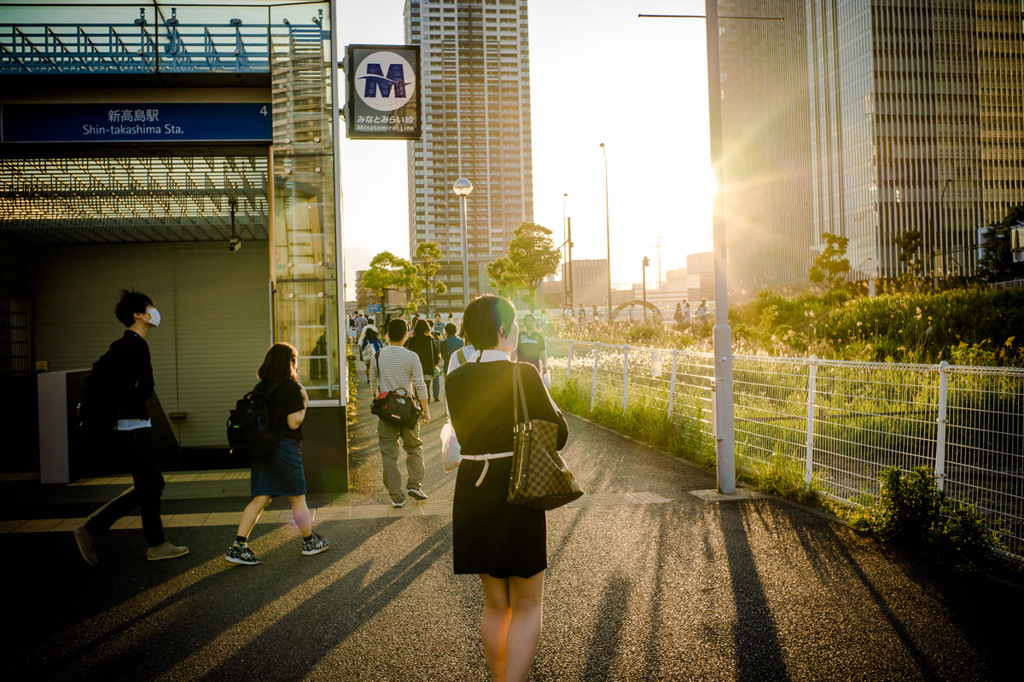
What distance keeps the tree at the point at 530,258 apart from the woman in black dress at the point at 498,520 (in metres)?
47.8

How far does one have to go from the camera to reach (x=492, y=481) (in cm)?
303

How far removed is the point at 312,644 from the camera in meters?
4.01

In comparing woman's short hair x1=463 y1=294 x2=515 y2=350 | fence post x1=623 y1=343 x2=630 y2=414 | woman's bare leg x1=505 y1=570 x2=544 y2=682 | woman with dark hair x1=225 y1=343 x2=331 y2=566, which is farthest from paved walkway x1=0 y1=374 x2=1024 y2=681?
fence post x1=623 y1=343 x2=630 y2=414

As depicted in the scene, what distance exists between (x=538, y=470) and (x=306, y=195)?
617 cm

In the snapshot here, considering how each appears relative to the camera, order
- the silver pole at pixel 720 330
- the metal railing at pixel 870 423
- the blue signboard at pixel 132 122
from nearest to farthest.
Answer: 1. the metal railing at pixel 870 423
2. the silver pole at pixel 720 330
3. the blue signboard at pixel 132 122

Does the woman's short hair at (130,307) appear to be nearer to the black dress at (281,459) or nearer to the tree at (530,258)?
the black dress at (281,459)

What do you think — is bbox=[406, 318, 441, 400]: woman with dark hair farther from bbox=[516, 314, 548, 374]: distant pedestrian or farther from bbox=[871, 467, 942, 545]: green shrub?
bbox=[871, 467, 942, 545]: green shrub

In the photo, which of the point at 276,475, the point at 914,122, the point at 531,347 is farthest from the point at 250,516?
the point at 914,122

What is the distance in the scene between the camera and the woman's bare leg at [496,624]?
3043 mm

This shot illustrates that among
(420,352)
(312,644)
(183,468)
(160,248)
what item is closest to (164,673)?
(312,644)

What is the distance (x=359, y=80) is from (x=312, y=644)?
6.61 metres

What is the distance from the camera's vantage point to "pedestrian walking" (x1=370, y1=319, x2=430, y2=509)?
7.18 m

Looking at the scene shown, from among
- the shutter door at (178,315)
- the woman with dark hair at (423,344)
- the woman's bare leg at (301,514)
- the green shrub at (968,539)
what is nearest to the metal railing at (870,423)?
the green shrub at (968,539)

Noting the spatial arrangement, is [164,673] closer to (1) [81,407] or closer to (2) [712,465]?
(1) [81,407]
